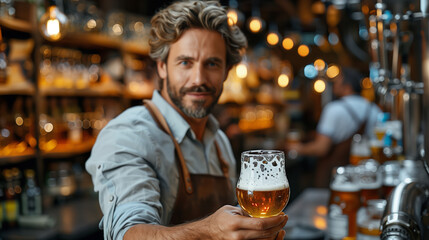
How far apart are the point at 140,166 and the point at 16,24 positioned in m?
2.26

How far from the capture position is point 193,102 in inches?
51.1

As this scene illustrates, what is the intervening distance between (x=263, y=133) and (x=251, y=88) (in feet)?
2.86

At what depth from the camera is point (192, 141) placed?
1470mm

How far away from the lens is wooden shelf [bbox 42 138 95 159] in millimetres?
3412

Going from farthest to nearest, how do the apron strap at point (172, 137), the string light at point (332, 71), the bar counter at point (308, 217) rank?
the string light at point (332, 71) < the bar counter at point (308, 217) < the apron strap at point (172, 137)

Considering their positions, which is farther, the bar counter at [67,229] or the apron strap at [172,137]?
the bar counter at [67,229]

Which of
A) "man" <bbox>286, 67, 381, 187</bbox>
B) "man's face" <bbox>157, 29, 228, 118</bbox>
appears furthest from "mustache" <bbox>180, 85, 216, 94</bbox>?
"man" <bbox>286, 67, 381, 187</bbox>

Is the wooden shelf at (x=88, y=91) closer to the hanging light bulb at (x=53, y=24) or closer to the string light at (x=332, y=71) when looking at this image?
the hanging light bulb at (x=53, y=24)

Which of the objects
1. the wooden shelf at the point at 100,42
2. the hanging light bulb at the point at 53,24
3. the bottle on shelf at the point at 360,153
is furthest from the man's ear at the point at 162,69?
the wooden shelf at the point at 100,42

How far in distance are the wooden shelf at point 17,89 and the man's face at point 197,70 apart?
201 centimetres

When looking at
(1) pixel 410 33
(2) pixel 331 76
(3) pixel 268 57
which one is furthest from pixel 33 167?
(2) pixel 331 76

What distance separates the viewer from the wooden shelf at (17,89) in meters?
2.94

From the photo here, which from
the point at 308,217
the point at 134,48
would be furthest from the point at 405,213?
the point at 134,48

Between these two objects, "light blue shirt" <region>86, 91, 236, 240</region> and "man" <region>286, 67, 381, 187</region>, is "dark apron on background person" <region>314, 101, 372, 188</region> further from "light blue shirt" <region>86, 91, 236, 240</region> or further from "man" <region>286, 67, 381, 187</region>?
"light blue shirt" <region>86, 91, 236, 240</region>
